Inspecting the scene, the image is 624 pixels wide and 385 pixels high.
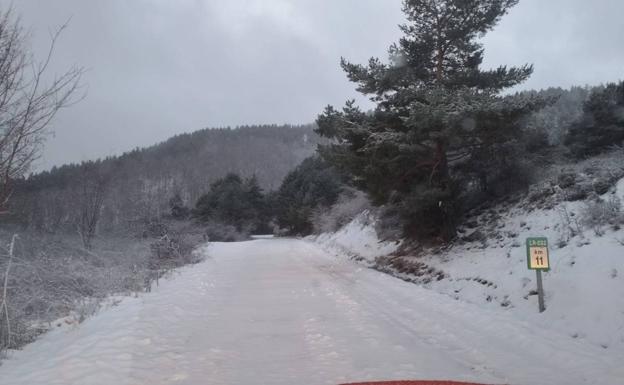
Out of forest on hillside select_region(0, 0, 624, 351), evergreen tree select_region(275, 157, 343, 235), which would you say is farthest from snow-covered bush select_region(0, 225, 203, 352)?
evergreen tree select_region(275, 157, 343, 235)

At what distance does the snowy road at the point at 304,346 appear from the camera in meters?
5.31

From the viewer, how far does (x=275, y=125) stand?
562ft

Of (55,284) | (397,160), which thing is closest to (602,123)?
(397,160)

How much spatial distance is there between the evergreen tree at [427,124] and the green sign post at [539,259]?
5.61 m

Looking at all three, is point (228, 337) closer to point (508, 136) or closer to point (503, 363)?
point (503, 363)

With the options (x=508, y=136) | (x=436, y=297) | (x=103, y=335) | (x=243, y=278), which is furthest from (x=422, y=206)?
(x=103, y=335)

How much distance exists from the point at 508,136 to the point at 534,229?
3781mm

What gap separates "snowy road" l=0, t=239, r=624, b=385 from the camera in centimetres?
531

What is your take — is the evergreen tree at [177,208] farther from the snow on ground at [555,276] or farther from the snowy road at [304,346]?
the snowy road at [304,346]

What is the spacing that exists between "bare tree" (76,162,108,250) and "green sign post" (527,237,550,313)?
1965 cm

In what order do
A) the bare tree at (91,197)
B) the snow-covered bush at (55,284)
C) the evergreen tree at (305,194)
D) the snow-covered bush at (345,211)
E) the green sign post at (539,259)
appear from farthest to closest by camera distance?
the evergreen tree at (305,194) < the snow-covered bush at (345,211) < the bare tree at (91,197) < the green sign post at (539,259) < the snow-covered bush at (55,284)

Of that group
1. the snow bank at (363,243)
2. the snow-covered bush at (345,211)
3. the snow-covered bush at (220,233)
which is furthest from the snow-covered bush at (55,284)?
the snow-covered bush at (220,233)

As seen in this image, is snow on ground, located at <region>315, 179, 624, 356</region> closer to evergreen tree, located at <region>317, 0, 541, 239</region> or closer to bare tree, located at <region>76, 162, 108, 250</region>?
evergreen tree, located at <region>317, 0, 541, 239</region>

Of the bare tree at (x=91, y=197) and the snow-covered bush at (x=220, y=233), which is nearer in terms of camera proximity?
the bare tree at (x=91, y=197)
